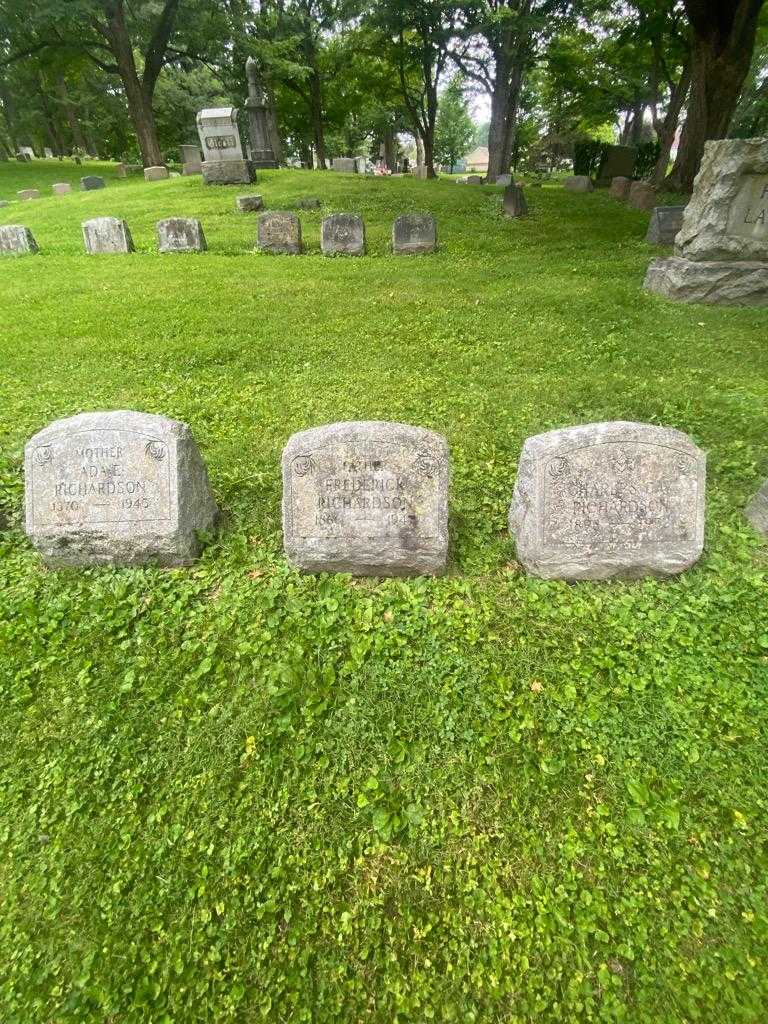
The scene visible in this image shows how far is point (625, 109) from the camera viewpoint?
34.0m

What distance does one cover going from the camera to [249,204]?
48.7ft

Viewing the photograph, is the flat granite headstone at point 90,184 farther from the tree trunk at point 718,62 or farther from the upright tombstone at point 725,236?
the upright tombstone at point 725,236

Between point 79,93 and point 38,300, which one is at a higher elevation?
point 79,93

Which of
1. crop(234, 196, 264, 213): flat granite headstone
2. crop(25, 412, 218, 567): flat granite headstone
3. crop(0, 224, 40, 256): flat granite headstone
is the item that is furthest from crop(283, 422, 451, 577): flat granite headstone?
crop(234, 196, 264, 213): flat granite headstone

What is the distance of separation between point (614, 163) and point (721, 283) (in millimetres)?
17345

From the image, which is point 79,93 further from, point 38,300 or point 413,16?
point 38,300

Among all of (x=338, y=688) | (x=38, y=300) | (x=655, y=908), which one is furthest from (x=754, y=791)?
(x=38, y=300)

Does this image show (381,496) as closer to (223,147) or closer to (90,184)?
(223,147)

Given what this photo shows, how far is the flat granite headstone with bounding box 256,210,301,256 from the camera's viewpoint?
11219 mm

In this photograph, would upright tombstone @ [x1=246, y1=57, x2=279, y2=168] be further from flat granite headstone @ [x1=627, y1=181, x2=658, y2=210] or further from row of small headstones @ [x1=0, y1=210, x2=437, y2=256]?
flat granite headstone @ [x1=627, y1=181, x2=658, y2=210]

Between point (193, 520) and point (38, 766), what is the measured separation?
1.71 m

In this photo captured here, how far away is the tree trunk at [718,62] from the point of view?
11.5m

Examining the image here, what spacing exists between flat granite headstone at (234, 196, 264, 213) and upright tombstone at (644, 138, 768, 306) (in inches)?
455

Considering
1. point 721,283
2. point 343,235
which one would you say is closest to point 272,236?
point 343,235
